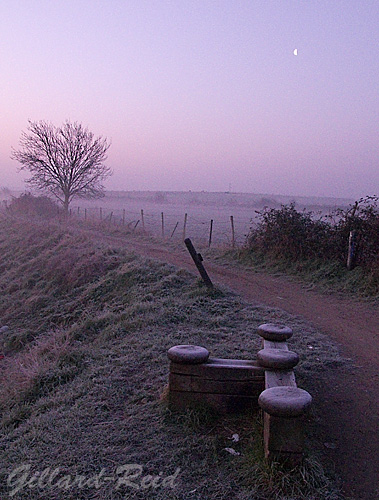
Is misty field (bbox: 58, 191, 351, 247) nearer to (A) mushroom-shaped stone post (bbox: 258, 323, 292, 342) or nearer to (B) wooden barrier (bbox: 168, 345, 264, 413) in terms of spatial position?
(A) mushroom-shaped stone post (bbox: 258, 323, 292, 342)

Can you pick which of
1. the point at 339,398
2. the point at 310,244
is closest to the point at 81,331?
the point at 339,398

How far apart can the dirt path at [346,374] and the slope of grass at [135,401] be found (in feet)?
0.79

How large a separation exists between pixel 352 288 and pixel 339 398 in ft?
20.1

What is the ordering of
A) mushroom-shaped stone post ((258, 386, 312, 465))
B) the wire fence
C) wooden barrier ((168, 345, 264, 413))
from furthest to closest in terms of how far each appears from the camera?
1. the wire fence
2. wooden barrier ((168, 345, 264, 413))
3. mushroom-shaped stone post ((258, 386, 312, 465))

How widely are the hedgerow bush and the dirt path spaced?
1392mm

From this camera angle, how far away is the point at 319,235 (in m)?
12.9

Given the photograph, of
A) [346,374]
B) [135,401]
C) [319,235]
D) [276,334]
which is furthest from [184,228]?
[135,401]

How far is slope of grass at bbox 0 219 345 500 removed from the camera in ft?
11.1

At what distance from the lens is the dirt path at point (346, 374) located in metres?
3.53

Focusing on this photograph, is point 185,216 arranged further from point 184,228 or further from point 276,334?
point 276,334

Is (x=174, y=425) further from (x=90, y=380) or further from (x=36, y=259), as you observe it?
(x=36, y=259)

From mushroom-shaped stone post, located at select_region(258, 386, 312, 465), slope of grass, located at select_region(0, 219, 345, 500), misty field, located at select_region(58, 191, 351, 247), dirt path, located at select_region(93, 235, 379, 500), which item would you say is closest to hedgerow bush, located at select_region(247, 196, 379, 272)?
misty field, located at select_region(58, 191, 351, 247)

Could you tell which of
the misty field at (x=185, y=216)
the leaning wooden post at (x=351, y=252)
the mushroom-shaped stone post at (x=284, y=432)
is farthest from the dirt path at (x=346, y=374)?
the misty field at (x=185, y=216)

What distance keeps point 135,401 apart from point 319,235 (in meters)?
9.30
